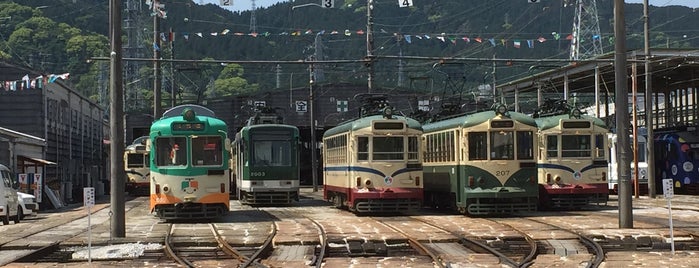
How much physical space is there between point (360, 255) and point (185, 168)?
26.9ft

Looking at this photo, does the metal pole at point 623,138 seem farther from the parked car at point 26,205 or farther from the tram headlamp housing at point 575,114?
the parked car at point 26,205

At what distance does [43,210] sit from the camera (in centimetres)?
3641

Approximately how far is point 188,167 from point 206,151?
2.04 ft

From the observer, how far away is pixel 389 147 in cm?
2595

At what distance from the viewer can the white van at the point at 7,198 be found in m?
26.4

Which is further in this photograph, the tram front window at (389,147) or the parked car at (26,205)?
the parked car at (26,205)

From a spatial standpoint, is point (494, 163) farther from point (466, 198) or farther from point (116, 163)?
point (116, 163)

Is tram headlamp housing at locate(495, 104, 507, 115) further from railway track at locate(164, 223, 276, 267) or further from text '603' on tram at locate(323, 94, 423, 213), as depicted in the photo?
railway track at locate(164, 223, 276, 267)

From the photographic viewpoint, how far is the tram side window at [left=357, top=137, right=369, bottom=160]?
84.9 ft

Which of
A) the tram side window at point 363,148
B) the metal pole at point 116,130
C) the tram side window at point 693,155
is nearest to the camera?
the metal pole at point 116,130

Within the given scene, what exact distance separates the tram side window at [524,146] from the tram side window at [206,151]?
7583mm

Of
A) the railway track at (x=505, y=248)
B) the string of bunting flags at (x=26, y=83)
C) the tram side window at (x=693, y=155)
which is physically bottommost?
the railway track at (x=505, y=248)

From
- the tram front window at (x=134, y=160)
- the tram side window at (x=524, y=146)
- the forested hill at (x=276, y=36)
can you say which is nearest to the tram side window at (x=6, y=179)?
the tram side window at (x=524, y=146)

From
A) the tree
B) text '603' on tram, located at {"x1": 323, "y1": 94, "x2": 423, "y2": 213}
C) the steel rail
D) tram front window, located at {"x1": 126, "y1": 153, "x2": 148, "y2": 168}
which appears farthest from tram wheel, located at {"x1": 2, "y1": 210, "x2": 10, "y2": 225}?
the tree
